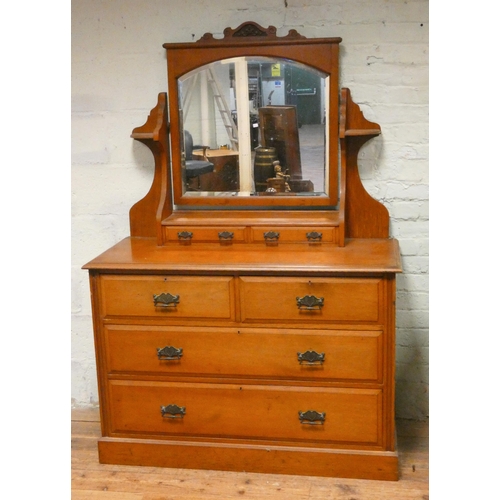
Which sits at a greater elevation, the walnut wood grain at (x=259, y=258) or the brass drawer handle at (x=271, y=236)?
the brass drawer handle at (x=271, y=236)

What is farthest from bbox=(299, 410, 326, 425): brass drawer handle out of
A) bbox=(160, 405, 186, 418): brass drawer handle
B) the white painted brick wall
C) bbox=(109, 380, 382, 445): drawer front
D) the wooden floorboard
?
the white painted brick wall

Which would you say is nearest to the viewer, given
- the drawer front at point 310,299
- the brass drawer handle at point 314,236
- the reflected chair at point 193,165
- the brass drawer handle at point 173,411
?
the drawer front at point 310,299

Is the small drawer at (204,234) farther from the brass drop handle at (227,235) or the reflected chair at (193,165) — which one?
the reflected chair at (193,165)

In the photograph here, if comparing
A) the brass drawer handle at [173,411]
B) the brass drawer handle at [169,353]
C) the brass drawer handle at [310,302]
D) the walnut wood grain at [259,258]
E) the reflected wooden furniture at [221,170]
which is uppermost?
the reflected wooden furniture at [221,170]

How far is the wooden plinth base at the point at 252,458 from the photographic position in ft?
7.95

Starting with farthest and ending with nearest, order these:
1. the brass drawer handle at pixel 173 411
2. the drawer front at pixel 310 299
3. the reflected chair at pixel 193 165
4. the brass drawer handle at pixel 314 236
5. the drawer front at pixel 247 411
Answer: the reflected chair at pixel 193 165 → the brass drawer handle at pixel 314 236 → the brass drawer handle at pixel 173 411 → the drawer front at pixel 247 411 → the drawer front at pixel 310 299

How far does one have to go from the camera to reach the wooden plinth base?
2.42 metres

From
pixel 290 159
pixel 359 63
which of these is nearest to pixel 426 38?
pixel 359 63

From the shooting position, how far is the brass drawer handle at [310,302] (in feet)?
7.60

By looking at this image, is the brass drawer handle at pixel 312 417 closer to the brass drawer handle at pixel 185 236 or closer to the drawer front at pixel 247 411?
the drawer front at pixel 247 411

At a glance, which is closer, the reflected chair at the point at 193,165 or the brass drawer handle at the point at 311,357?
the brass drawer handle at the point at 311,357

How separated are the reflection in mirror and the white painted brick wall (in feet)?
0.53

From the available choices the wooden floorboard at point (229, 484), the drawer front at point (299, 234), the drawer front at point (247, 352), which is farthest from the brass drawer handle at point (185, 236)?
the wooden floorboard at point (229, 484)

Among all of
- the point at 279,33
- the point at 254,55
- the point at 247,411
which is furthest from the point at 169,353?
the point at 279,33
